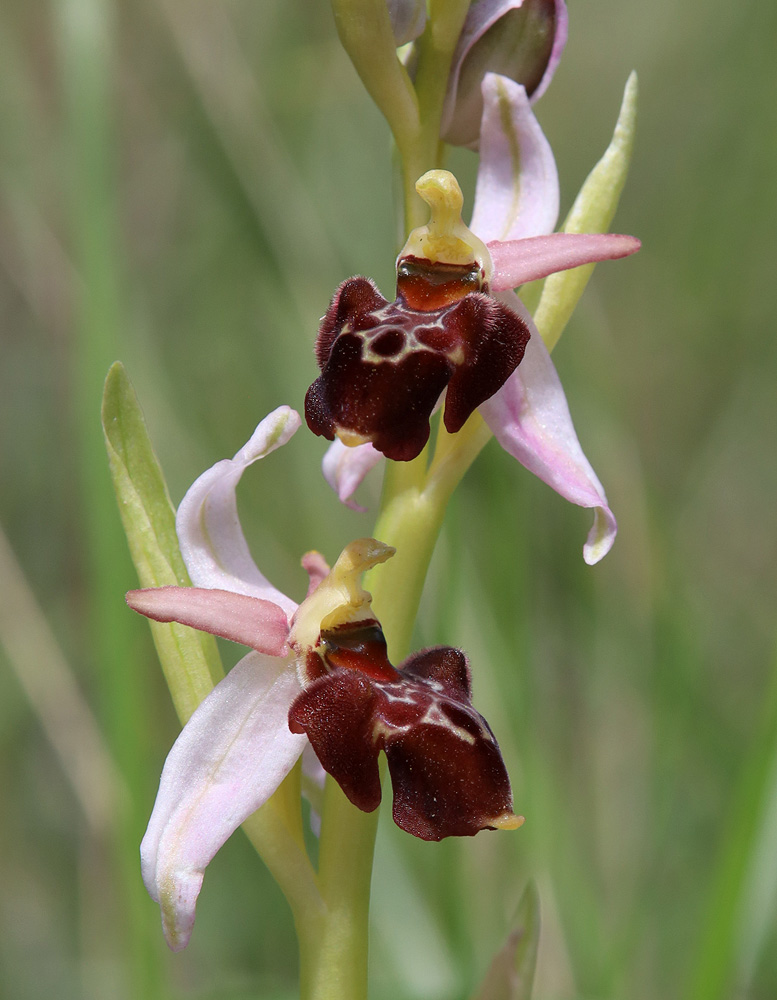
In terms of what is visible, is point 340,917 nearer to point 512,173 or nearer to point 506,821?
point 506,821

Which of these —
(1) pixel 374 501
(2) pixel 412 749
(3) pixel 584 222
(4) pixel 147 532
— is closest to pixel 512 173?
(3) pixel 584 222

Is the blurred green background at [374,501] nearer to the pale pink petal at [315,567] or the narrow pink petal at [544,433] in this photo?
the pale pink petal at [315,567]

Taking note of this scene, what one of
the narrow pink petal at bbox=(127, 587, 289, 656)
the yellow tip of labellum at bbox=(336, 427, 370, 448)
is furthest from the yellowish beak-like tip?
the narrow pink petal at bbox=(127, 587, 289, 656)

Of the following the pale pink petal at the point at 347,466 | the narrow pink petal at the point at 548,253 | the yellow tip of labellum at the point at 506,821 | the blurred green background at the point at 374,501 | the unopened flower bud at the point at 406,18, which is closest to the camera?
the yellow tip of labellum at the point at 506,821

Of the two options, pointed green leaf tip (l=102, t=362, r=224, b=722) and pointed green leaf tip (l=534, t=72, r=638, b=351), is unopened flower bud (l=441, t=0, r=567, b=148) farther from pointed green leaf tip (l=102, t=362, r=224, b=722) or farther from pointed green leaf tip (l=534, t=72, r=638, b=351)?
pointed green leaf tip (l=102, t=362, r=224, b=722)

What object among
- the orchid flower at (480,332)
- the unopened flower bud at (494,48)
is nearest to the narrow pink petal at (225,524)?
the orchid flower at (480,332)
